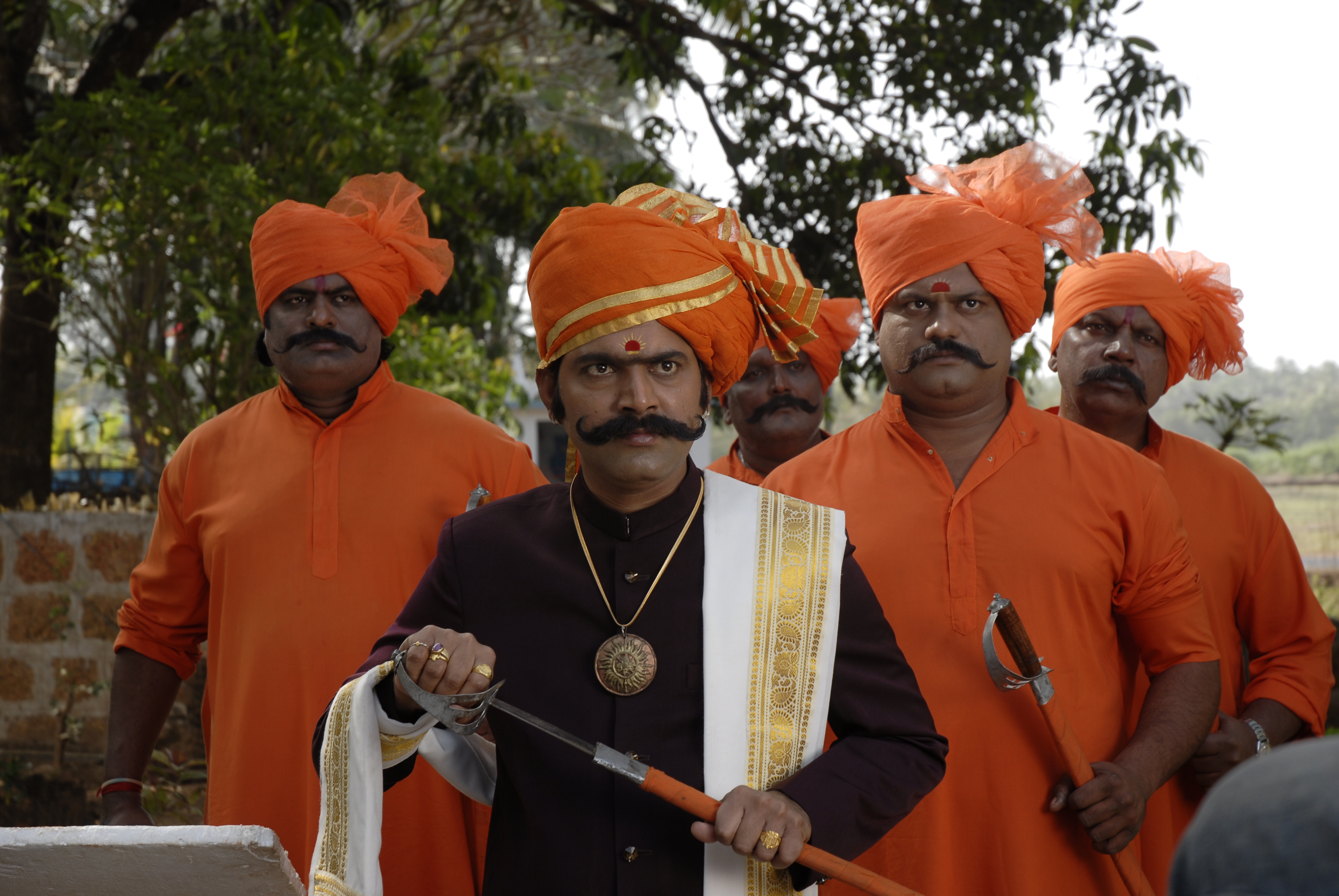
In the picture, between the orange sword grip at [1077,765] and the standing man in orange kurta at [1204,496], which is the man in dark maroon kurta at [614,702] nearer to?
the orange sword grip at [1077,765]

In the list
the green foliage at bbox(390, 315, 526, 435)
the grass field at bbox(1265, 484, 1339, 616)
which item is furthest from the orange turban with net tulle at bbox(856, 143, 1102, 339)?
the grass field at bbox(1265, 484, 1339, 616)

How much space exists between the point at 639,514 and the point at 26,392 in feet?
23.5

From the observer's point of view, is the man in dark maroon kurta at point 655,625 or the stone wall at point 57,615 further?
the stone wall at point 57,615

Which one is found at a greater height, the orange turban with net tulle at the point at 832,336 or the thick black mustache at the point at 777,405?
the orange turban with net tulle at the point at 832,336

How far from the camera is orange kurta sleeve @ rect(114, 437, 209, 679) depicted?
10.8 ft

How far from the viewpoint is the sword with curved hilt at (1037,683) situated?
2.48 meters

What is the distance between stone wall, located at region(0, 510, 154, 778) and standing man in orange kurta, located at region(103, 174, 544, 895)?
3.30 meters

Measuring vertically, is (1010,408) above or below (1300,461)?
below

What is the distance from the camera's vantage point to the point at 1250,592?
11.0 feet

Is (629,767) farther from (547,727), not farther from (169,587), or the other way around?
(169,587)

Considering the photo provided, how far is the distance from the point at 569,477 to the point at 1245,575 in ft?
6.72

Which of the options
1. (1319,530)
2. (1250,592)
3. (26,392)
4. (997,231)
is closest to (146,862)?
(997,231)

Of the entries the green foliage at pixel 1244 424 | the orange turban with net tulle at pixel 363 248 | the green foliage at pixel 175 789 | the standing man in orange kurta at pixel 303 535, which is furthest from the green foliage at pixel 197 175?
the green foliage at pixel 1244 424

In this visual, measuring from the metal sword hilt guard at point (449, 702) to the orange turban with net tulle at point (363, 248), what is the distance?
1700 millimetres
